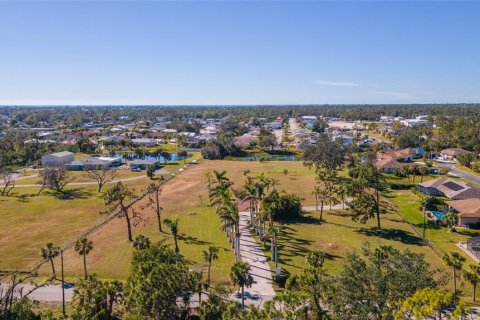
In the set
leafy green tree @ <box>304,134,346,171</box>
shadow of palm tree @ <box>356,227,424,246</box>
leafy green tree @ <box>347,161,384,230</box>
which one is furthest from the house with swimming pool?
leafy green tree @ <box>304,134,346,171</box>

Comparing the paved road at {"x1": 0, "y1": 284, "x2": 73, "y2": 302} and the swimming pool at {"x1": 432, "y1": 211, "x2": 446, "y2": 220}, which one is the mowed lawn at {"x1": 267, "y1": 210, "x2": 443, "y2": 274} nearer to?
the swimming pool at {"x1": 432, "y1": 211, "x2": 446, "y2": 220}

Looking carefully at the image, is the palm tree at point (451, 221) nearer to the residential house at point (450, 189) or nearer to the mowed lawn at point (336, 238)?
the mowed lawn at point (336, 238)

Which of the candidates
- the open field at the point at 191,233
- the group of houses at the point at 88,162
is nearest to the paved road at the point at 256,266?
the open field at the point at 191,233

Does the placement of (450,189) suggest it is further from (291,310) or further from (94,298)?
(94,298)

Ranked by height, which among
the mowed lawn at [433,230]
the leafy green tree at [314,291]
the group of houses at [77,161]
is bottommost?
the mowed lawn at [433,230]

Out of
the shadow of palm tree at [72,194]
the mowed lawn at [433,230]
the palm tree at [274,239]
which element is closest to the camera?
the palm tree at [274,239]

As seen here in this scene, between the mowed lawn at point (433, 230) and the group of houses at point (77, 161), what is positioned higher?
the group of houses at point (77, 161)

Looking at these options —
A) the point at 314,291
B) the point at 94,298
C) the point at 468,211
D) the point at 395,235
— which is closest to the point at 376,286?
the point at 314,291

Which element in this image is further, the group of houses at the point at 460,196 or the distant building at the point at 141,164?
the distant building at the point at 141,164
